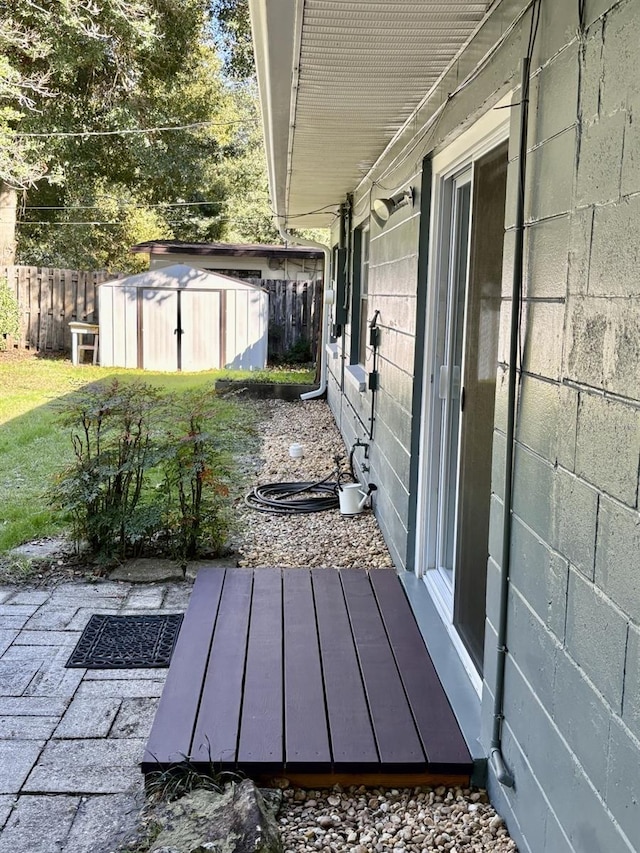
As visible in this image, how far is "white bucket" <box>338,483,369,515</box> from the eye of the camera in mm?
5586

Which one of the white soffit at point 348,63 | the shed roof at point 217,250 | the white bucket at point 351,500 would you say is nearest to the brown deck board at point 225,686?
the white bucket at point 351,500

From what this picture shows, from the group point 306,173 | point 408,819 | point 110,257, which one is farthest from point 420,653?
point 110,257

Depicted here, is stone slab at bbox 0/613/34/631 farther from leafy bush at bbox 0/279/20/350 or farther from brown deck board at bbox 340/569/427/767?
leafy bush at bbox 0/279/20/350

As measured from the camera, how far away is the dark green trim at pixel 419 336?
12.2ft

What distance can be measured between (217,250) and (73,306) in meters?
3.41

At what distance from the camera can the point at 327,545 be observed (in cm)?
490

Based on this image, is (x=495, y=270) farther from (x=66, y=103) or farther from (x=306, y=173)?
(x=66, y=103)

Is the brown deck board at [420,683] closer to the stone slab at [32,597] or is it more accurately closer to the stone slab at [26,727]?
the stone slab at [26,727]

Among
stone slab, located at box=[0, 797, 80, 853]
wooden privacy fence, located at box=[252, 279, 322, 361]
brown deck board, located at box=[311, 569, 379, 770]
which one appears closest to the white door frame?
brown deck board, located at box=[311, 569, 379, 770]

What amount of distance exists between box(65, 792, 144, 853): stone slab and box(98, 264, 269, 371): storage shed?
1193 cm

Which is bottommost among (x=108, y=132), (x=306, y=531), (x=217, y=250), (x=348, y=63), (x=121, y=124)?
(x=306, y=531)

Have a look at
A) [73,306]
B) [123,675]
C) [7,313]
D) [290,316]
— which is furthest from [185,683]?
[73,306]

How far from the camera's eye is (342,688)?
2.87 meters

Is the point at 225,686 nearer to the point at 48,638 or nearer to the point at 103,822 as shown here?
the point at 103,822
